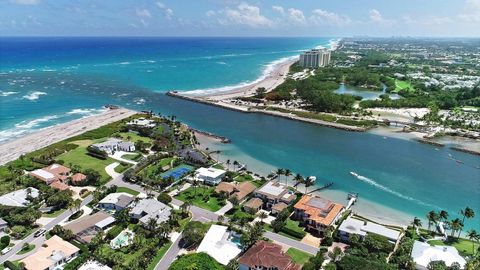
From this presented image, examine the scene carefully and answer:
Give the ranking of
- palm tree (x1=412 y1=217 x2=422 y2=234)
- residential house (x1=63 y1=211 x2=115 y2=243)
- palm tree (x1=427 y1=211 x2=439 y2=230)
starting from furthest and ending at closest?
palm tree (x1=427 y1=211 x2=439 y2=230) < palm tree (x1=412 y1=217 x2=422 y2=234) < residential house (x1=63 y1=211 x2=115 y2=243)

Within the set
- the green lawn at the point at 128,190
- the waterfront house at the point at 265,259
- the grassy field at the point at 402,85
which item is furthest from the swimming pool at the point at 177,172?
the grassy field at the point at 402,85

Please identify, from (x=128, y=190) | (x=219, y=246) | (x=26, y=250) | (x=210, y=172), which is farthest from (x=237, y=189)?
(x=26, y=250)

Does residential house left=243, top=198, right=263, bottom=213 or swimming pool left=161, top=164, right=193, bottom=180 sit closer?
residential house left=243, top=198, right=263, bottom=213

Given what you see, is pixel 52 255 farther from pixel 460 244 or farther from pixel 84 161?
pixel 460 244

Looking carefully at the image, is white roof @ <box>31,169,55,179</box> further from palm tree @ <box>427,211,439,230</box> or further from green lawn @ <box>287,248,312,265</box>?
palm tree @ <box>427,211,439,230</box>

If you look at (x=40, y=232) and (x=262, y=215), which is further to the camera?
(x=262, y=215)

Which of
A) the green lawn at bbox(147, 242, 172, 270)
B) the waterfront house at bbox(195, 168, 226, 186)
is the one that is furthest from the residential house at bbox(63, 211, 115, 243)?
the waterfront house at bbox(195, 168, 226, 186)
